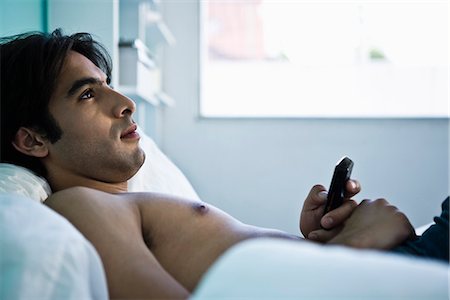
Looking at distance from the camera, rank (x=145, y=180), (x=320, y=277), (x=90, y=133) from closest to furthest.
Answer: (x=320, y=277), (x=90, y=133), (x=145, y=180)

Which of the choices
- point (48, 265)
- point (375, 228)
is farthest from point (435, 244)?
point (48, 265)

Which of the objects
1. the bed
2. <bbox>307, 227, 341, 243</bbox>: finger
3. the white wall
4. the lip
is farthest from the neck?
the white wall

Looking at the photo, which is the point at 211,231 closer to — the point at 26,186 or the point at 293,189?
the point at 26,186

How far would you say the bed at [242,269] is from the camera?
60cm

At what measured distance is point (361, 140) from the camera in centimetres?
306

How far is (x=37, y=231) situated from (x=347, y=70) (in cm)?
262

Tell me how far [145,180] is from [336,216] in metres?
0.65

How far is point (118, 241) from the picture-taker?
0.89 metres

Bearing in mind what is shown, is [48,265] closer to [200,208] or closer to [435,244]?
[200,208]

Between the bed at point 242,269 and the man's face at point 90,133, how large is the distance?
24cm

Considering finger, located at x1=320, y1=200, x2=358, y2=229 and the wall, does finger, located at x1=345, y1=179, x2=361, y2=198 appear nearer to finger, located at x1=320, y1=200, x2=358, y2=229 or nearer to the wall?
finger, located at x1=320, y1=200, x2=358, y2=229

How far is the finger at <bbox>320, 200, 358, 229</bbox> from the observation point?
3.68 feet

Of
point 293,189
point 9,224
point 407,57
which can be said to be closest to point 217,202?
point 293,189

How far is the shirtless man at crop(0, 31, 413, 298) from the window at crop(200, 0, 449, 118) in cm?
179
